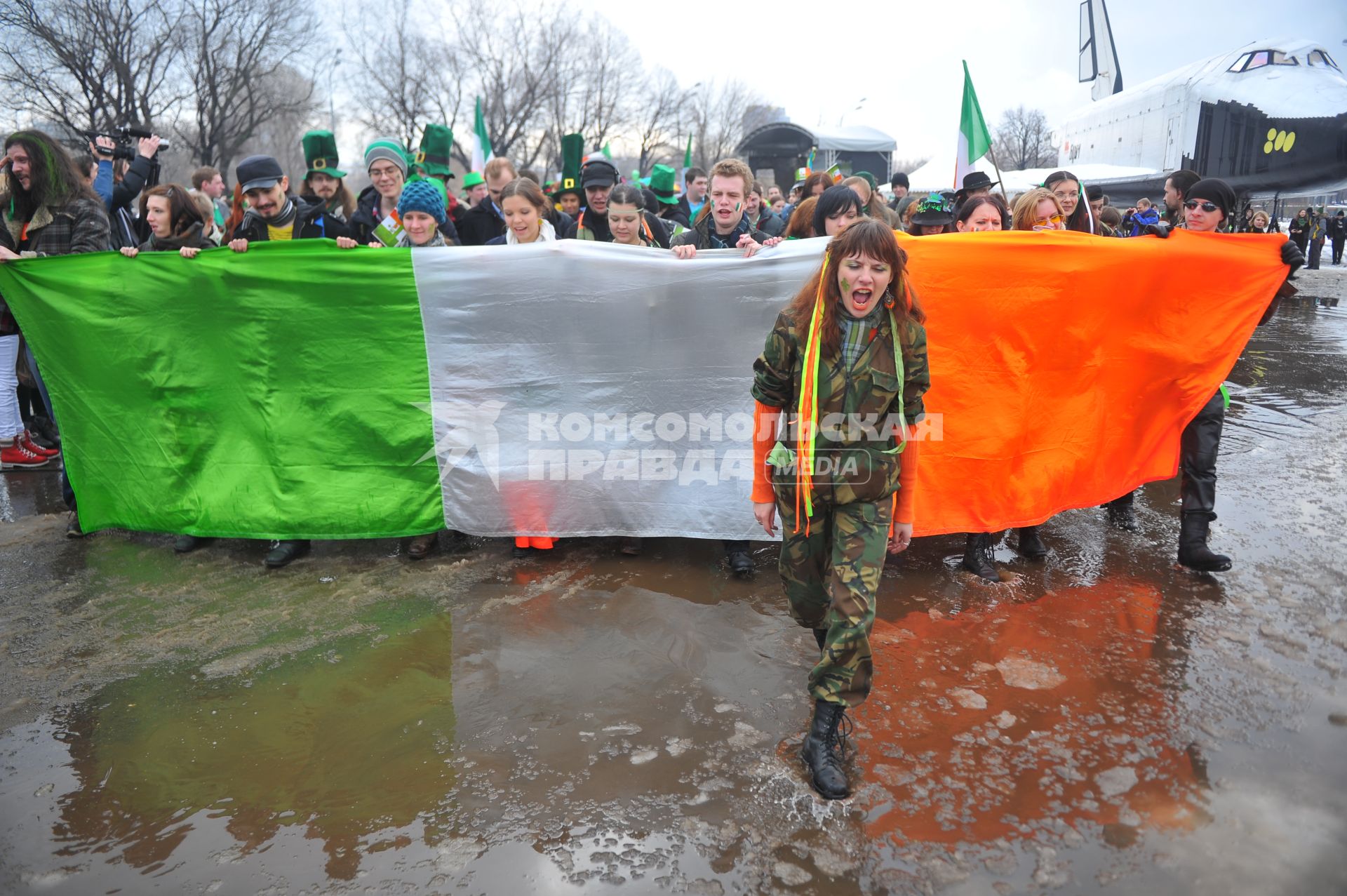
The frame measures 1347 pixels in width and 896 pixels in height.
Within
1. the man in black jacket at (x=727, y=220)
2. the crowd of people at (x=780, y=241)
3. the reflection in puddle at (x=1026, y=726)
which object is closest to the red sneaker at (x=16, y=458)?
the crowd of people at (x=780, y=241)

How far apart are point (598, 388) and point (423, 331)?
1019 millimetres

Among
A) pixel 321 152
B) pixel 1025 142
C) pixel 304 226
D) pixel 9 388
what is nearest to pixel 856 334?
pixel 304 226

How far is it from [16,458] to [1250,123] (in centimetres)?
2385

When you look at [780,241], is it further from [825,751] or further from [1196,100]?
[1196,100]

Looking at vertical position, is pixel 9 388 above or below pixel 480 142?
below

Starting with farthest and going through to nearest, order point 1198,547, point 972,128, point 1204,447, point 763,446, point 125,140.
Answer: point 125,140 < point 972,128 < point 1204,447 < point 1198,547 < point 763,446

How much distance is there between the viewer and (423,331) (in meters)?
4.71

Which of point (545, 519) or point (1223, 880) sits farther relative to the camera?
point (545, 519)

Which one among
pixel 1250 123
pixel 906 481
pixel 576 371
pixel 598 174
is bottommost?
pixel 906 481

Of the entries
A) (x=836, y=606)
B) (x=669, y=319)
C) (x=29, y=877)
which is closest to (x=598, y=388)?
(x=669, y=319)

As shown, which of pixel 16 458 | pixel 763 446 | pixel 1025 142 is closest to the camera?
pixel 763 446

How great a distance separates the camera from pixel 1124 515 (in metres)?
5.26

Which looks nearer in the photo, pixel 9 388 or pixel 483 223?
pixel 9 388

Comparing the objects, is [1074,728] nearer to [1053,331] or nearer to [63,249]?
[1053,331]
